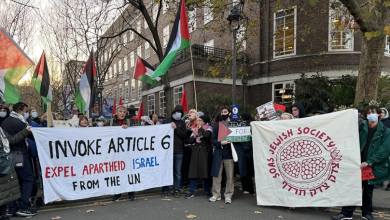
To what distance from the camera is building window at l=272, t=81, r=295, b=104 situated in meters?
17.1

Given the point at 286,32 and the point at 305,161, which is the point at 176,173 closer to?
the point at 305,161

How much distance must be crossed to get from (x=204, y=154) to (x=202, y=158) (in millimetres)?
100

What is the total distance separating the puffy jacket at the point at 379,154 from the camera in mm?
4340

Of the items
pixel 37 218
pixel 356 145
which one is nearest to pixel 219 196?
pixel 356 145

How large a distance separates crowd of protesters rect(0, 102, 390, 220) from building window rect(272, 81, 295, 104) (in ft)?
34.4

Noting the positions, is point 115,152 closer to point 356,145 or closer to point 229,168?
point 229,168

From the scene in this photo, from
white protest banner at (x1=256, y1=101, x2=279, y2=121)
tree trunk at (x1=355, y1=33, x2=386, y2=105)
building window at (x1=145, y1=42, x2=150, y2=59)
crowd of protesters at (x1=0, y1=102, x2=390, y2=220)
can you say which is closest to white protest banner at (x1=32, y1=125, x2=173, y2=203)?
crowd of protesters at (x1=0, y1=102, x2=390, y2=220)

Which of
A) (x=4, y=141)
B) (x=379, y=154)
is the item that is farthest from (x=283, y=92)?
(x=4, y=141)

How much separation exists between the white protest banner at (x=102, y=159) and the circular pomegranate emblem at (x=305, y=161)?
256 cm

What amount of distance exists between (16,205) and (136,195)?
2.39 meters

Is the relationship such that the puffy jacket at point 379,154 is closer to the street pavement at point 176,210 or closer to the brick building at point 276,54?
the street pavement at point 176,210

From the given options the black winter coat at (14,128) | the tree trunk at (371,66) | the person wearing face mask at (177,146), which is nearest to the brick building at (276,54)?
the tree trunk at (371,66)

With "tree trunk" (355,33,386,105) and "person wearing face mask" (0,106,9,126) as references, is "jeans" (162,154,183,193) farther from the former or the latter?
"tree trunk" (355,33,386,105)

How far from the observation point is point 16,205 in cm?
488
